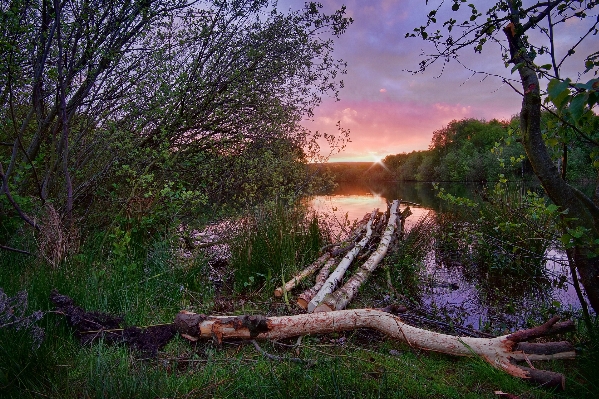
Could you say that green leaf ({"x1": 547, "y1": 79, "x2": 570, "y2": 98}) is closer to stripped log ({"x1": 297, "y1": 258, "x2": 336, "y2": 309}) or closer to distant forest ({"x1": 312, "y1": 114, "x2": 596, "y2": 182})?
stripped log ({"x1": 297, "y1": 258, "x2": 336, "y2": 309})

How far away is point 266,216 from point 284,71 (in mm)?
4364

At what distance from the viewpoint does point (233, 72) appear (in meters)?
8.79

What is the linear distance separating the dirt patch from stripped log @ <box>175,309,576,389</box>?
245 millimetres

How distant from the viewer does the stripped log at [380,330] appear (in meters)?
3.29

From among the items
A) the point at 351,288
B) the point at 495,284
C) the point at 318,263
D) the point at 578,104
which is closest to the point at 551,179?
the point at 578,104

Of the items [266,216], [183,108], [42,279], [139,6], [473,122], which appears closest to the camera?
[42,279]

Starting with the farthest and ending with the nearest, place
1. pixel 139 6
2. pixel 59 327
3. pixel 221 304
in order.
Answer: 1. pixel 139 6
2. pixel 221 304
3. pixel 59 327

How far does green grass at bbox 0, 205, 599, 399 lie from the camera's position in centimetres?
256

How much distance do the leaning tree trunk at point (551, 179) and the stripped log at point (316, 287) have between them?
9.73 feet

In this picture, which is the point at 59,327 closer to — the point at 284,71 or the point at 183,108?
the point at 183,108

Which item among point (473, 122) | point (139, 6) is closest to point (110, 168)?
point (139, 6)

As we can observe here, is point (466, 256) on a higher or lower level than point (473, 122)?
lower

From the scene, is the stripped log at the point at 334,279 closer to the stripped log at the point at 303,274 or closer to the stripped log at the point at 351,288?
the stripped log at the point at 351,288

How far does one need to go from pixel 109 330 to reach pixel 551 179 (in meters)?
4.47
